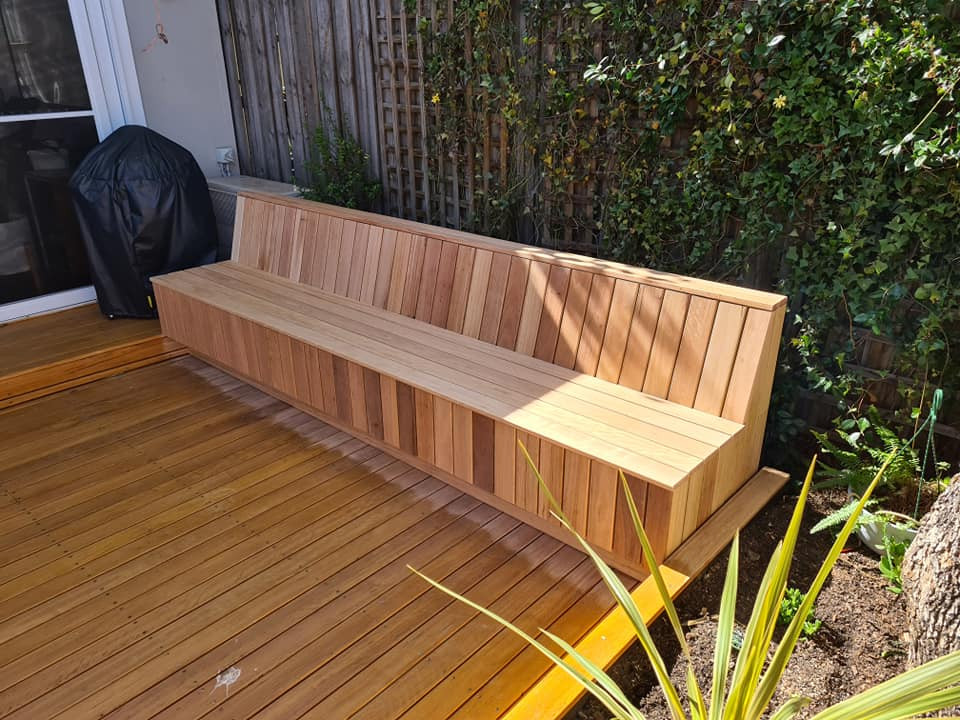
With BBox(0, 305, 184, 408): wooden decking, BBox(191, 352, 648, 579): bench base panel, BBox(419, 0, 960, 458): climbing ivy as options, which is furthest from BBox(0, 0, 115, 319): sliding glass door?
BBox(419, 0, 960, 458): climbing ivy

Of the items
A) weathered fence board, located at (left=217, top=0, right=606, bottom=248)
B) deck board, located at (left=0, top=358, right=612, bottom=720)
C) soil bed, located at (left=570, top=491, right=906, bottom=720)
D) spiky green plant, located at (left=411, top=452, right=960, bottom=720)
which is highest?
weathered fence board, located at (left=217, top=0, right=606, bottom=248)

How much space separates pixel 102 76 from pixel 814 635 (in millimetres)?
4802

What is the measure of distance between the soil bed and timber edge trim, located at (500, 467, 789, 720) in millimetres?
46

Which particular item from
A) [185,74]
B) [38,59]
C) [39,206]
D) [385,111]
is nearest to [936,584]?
[385,111]

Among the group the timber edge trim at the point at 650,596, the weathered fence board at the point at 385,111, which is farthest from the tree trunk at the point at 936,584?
the weathered fence board at the point at 385,111

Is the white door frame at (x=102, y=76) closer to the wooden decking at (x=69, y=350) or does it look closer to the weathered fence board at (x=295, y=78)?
the wooden decking at (x=69, y=350)

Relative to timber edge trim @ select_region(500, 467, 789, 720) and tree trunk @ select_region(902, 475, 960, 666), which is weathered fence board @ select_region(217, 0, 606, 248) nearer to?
timber edge trim @ select_region(500, 467, 789, 720)

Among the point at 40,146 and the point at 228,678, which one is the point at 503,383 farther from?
the point at 40,146

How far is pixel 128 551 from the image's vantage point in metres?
2.54

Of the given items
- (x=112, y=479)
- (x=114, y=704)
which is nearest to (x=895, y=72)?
(x=114, y=704)

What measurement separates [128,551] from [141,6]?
368cm

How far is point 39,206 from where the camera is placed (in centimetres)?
434

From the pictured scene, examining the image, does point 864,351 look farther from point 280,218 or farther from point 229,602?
point 280,218

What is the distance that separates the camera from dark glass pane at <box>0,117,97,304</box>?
420 cm
